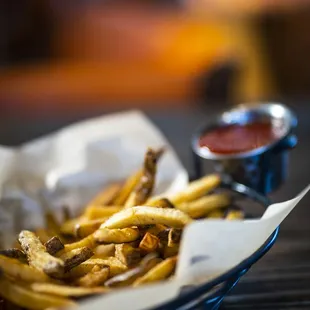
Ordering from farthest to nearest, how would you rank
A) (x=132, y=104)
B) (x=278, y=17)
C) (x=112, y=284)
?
(x=278, y=17) < (x=132, y=104) < (x=112, y=284)

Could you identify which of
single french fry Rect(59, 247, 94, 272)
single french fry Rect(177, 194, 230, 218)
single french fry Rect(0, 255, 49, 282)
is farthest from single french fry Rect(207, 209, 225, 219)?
single french fry Rect(0, 255, 49, 282)

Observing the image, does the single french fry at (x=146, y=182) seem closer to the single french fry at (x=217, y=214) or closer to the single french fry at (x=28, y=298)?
the single french fry at (x=217, y=214)

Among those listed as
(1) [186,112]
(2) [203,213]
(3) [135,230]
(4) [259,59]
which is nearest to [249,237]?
(3) [135,230]

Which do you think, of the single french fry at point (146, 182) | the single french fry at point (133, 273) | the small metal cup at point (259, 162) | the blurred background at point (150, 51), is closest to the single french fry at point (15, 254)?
the single french fry at point (133, 273)

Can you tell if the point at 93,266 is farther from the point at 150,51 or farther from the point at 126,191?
the point at 150,51

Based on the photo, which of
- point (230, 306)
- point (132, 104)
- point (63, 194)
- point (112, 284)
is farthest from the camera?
point (132, 104)

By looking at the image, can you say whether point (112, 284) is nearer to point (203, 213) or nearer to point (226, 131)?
point (203, 213)

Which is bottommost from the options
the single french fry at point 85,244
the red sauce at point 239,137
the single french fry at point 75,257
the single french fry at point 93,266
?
the red sauce at point 239,137
